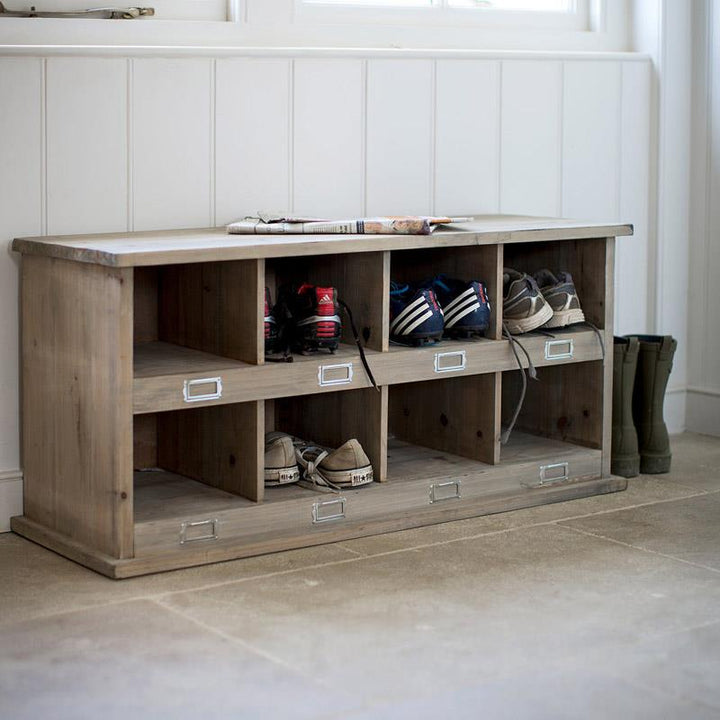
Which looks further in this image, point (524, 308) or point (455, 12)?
point (455, 12)

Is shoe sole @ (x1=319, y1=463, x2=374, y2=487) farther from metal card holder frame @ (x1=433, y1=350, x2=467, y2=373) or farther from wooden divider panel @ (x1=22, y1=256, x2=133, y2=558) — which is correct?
wooden divider panel @ (x1=22, y1=256, x2=133, y2=558)

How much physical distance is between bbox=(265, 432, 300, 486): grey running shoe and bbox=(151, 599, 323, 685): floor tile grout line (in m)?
0.51

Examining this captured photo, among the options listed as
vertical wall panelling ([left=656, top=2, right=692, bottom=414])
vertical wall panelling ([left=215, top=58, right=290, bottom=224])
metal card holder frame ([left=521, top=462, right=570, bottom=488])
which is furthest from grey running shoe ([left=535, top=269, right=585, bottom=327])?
vertical wall panelling ([left=656, top=2, right=692, bottom=414])

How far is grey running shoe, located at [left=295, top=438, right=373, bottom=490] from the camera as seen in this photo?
296 cm

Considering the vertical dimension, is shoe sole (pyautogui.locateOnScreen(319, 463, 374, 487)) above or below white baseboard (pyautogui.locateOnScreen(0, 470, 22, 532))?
above

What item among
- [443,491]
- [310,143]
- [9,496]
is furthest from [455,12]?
[9,496]

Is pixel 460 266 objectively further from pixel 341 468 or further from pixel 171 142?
pixel 171 142

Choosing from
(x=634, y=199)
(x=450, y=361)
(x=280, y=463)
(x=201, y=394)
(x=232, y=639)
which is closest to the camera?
(x=232, y=639)

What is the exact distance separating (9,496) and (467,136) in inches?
61.8

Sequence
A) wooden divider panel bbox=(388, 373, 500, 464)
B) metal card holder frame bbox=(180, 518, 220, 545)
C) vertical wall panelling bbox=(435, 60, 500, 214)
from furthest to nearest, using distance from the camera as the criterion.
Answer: vertical wall panelling bbox=(435, 60, 500, 214), wooden divider panel bbox=(388, 373, 500, 464), metal card holder frame bbox=(180, 518, 220, 545)

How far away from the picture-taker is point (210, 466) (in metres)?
2.99

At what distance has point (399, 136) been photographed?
138 inches

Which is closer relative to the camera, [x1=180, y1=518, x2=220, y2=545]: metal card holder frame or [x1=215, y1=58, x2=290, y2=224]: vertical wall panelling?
[x1=180, y1=518, x2=220, y2=545]: metal card holder frame

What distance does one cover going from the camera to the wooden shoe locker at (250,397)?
2.67 m
